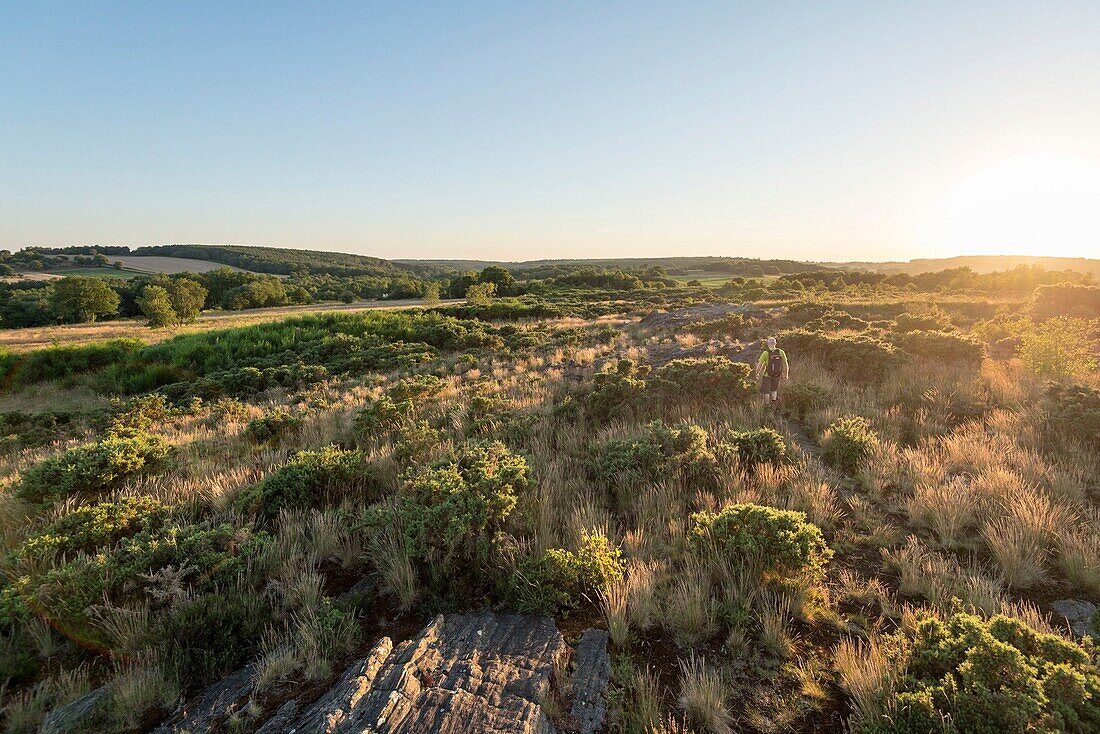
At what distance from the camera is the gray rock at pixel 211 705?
2535 millimetres

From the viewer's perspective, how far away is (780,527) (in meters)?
3.82

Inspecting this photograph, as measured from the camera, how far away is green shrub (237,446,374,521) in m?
4.99

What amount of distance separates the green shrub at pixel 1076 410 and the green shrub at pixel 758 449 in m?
4.37

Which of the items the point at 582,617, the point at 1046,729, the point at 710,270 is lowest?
the point at 582,617

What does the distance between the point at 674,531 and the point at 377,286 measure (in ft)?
307

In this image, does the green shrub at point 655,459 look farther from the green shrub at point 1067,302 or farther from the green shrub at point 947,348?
the green shrub at point 1067,302

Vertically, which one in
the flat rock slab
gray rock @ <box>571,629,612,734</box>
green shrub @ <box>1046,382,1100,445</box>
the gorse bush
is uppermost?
green shrub @ <box>1046,382,1100,445</box>

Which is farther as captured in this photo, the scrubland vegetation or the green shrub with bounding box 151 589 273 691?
the green shrub with bounding box 151 589 273 691

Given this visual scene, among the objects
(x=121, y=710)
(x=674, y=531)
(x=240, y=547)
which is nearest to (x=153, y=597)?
(x=240, y=547)

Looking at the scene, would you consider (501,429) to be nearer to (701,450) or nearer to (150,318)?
(701,450)

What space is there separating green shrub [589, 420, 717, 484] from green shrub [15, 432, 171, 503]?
6294 mm

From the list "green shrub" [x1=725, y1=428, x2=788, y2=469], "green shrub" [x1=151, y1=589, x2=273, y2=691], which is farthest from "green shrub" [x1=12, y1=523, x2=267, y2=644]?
"green shrub" [x1=725, y1=428, x2=788, y2=469]

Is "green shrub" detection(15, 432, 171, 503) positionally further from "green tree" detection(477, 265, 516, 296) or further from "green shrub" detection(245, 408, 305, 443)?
"green tree" detection(477, 265, 516, 296)

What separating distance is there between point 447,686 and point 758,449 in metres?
5.02
